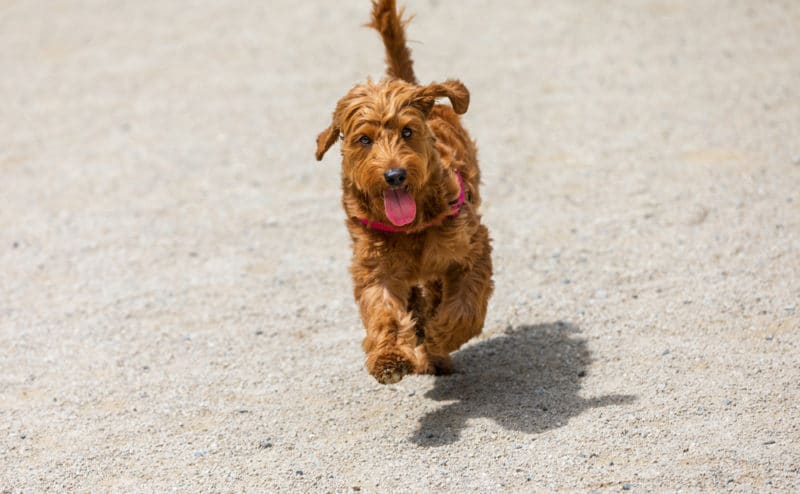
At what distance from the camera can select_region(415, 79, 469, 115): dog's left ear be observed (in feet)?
17.7

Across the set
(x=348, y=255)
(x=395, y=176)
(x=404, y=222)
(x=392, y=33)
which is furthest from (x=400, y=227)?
(x=348, y=255)

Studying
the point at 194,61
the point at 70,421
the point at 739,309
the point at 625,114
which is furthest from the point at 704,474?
the point at 194,61

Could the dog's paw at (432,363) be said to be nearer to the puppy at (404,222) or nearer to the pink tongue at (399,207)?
the puppy at (404,222)

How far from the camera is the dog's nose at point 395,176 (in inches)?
197

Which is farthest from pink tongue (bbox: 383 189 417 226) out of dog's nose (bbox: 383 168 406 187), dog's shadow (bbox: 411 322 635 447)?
dog's shadow (bbox: 411 322 635 447)

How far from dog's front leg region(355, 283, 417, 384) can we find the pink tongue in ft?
1.55

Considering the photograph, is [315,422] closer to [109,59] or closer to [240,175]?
[240,175]

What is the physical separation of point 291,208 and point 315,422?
3348 mm

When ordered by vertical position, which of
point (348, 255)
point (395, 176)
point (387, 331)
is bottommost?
point (348, 255)

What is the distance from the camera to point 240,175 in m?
9.49

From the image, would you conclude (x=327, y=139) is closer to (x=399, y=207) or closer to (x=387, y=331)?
(x=399, y=207)

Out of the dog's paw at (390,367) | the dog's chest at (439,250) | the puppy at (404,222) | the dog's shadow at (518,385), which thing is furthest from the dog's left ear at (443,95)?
the dog's shadow at (518,385)

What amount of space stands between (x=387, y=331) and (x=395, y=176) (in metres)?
0.79

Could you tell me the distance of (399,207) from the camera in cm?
516
